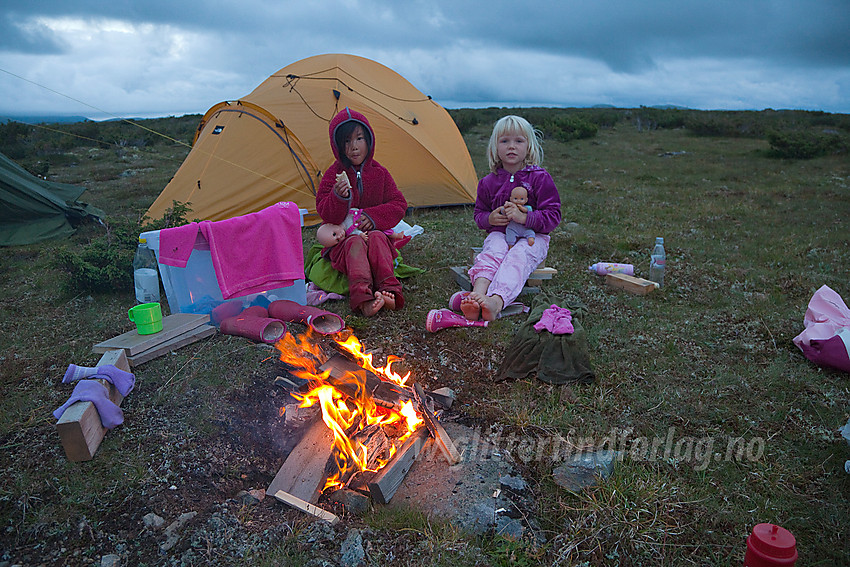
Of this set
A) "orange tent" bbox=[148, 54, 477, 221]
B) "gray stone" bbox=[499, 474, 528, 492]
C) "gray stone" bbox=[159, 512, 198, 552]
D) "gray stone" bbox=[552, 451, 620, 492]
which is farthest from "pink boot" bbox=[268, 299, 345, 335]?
"orange tent" bbox=[148, 54, 477, 221]

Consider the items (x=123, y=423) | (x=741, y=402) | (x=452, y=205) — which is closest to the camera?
(x=123, y=423)

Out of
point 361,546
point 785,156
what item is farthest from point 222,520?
point 785,156

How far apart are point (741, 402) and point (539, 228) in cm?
217

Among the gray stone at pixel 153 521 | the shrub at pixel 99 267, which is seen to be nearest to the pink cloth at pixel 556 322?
the gray stone at pixel 153 521

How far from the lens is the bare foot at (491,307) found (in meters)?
4.36

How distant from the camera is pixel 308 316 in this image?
422cm

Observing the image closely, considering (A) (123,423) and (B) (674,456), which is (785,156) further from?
(A) (123,423)

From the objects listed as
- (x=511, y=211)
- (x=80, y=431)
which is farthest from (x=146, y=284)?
(x=511, y=211)

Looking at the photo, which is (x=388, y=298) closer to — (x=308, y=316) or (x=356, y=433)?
(x=308, y=316)

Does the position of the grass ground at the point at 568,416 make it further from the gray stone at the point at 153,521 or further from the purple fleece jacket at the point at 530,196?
the purple fleece jacket at the point at 530,196

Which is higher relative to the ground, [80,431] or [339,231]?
[339,231]

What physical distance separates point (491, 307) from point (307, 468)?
221 centimetres

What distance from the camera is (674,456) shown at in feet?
9.09

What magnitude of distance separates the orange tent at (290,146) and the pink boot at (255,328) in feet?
12.3
